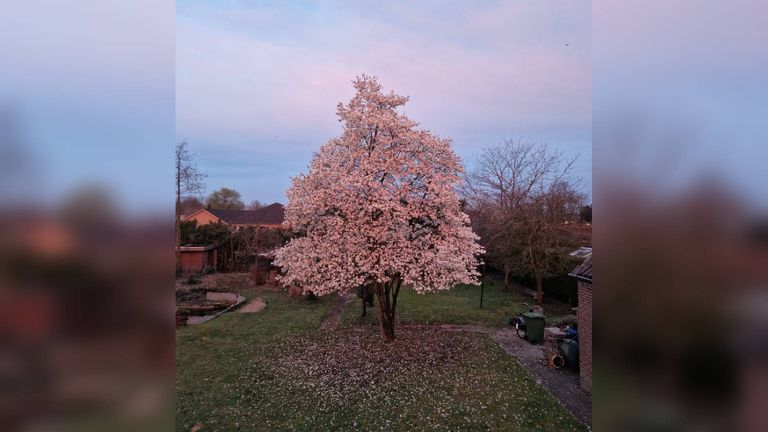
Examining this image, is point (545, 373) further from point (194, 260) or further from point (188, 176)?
point (194, 260)

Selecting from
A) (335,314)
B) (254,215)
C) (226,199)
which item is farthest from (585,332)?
(226,199)

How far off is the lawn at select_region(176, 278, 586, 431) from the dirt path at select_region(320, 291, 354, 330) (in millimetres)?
861

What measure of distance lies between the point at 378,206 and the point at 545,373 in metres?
5.57

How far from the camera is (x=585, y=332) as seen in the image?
24.0 feet

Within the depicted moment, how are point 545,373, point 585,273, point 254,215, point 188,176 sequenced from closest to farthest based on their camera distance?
point 585,273 < point 545,373 < point 188,176 < point 254,215

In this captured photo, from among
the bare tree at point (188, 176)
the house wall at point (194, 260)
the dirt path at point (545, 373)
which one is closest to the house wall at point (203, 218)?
the house wall at point (194, 260)

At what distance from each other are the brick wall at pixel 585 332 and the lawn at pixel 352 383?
0.95 meters

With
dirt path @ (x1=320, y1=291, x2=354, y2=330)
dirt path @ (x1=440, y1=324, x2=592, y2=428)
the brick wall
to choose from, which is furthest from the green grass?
the brick wall
